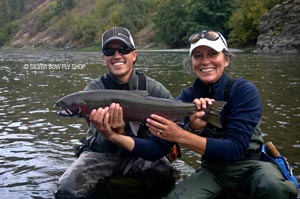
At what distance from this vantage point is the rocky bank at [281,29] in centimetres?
4861

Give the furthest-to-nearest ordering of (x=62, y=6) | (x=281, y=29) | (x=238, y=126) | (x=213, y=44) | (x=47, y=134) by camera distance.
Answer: (x=62, y=6) → (x=281, y=29) → (x=47, y=134) → (x=213, y=44) → (x=238, y=126)

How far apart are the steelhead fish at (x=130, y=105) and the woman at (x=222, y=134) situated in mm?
210

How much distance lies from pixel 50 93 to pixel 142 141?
39.2 feet

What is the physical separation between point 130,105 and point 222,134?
3.62 feet

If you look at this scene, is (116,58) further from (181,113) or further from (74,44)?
(74,44)

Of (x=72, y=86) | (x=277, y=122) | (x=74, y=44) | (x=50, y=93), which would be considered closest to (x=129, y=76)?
(x=277, y=122)

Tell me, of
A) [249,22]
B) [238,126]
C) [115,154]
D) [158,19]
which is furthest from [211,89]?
[158,19]

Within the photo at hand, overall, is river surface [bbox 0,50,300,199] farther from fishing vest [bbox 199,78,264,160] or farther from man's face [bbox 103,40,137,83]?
man's face [bbox 103,40,137,83]

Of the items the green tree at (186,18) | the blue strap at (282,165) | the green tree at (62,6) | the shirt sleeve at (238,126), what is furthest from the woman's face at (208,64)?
the green tree at (62,6)

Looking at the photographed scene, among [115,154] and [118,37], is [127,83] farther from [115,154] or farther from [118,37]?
[115,154]

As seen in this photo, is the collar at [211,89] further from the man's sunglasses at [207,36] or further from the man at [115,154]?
the man at [115,154]

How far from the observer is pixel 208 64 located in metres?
4.86

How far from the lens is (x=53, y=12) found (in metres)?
150

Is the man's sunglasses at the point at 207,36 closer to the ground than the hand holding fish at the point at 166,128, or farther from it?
farther from it
